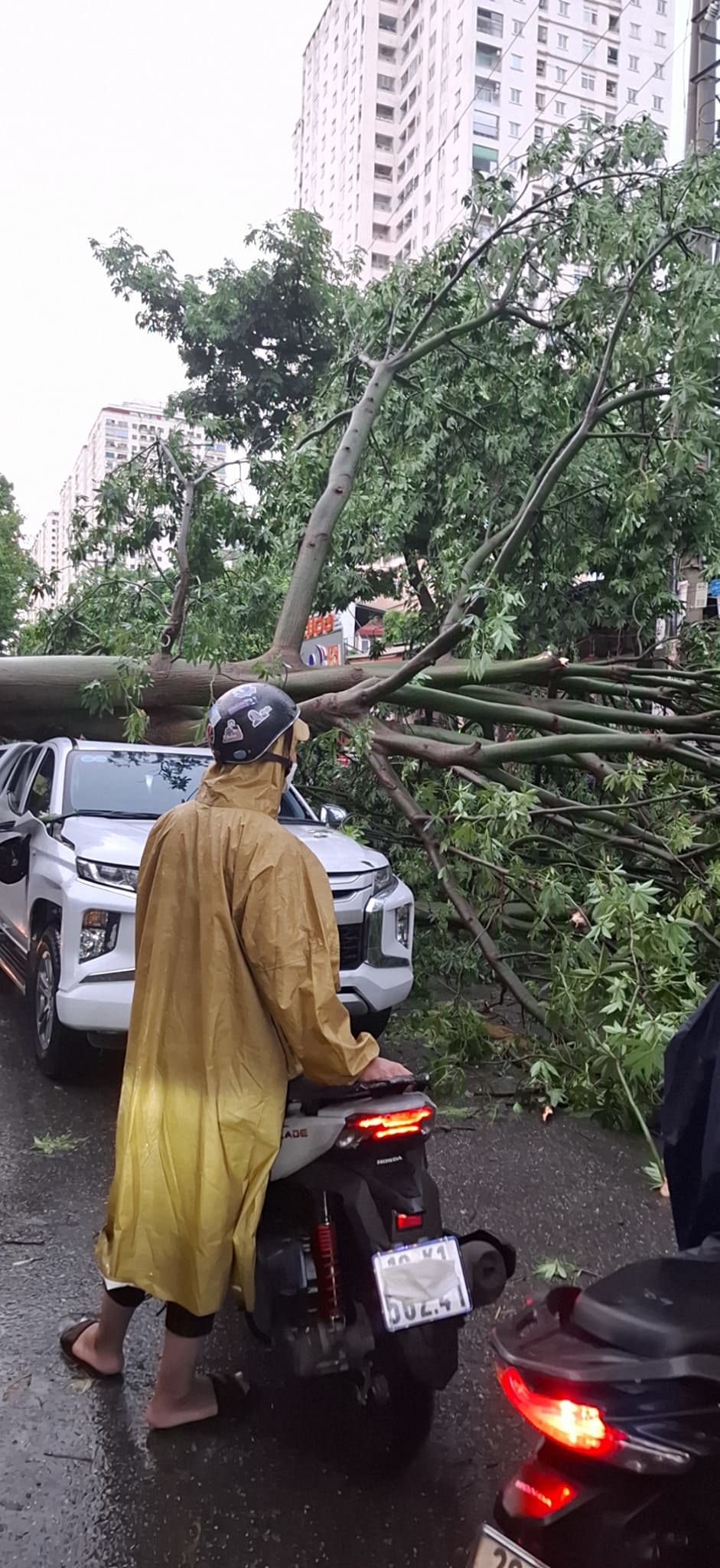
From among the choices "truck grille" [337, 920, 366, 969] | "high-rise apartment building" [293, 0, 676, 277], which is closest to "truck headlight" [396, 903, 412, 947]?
"truck grille" [337, 920, 366, 969]

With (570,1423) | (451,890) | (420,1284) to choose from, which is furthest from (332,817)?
(570,1423)

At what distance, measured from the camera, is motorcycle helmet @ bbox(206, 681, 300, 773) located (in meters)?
2.78

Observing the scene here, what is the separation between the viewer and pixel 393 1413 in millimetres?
2729

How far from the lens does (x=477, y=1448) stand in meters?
2.87

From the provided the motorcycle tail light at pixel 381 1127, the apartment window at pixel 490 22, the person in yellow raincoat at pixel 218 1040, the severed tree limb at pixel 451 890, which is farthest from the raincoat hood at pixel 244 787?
the apartment window at pixel 490 22

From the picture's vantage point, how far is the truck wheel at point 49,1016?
5.41m

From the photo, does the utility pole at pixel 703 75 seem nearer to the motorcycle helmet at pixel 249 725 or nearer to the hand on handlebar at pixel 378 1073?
the motorcycle helmet at pixel 249 725

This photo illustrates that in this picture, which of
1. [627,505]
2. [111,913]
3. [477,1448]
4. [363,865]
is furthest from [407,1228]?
[627,505]

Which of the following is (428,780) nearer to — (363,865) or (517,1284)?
(363,865)

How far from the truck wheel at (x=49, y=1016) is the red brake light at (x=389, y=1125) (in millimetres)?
2844

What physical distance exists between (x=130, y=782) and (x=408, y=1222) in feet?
13.6

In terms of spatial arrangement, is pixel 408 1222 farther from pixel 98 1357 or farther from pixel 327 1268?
pixel 98 1357

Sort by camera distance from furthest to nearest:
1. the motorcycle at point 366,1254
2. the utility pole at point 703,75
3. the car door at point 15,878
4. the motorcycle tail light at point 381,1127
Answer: the utility pole at point 703,75 < the car door at point 15,878 < the motorcycle tail light at point 381,1127 < the motorcycle at point 366,1254

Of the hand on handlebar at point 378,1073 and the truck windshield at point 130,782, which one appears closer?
the hand on handlebar at point 378,1073
